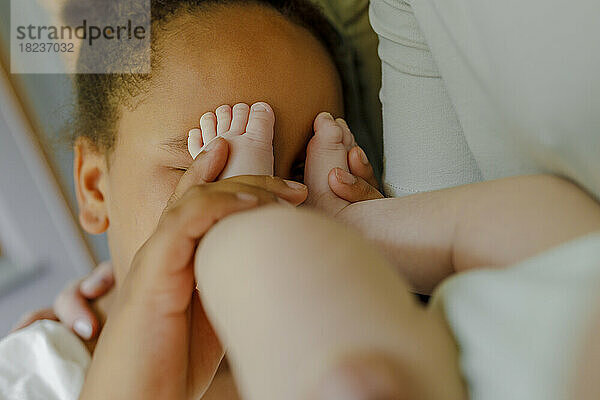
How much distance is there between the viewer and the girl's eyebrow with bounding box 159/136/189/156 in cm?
76

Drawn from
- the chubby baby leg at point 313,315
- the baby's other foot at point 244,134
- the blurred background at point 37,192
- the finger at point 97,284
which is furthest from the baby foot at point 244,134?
the finger at point 97,284

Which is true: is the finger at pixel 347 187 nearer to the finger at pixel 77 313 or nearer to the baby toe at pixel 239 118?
the baby toe at pixel 239 118

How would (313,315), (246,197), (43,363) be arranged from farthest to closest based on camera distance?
(43,363) → (246,197) → (313,315)

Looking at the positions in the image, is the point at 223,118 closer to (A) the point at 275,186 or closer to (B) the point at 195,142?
(B) the point at 195,142

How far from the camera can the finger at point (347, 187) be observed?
2.25ft

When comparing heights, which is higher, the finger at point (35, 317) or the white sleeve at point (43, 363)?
the white sleeve at point (43, 363)

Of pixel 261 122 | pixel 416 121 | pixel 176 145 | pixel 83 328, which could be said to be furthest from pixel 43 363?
pixel 416 121

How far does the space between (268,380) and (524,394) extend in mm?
151

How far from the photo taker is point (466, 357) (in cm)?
38

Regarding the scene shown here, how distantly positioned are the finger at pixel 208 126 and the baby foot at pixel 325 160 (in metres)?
0.13

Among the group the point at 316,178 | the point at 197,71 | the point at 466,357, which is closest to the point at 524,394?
the point at 466,357

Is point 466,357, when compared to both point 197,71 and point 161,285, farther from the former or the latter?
point 197,71

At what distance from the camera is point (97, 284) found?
1.09 metres

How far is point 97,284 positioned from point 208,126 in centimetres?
51
